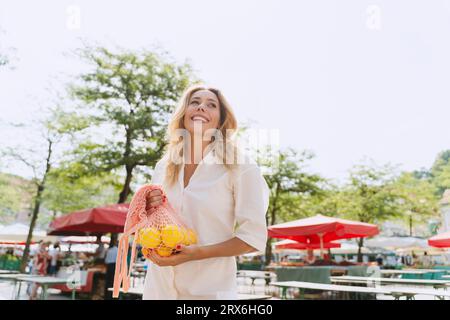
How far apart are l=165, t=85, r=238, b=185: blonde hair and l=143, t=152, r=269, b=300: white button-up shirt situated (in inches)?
2.8

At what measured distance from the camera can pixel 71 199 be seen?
17.6m

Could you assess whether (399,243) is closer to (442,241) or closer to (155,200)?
(442,241)

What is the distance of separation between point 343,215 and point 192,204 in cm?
1893

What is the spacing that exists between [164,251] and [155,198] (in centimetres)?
18

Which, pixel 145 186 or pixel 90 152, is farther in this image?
pixel 90 152

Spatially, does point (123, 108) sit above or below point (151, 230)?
above

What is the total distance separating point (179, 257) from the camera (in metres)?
1.03

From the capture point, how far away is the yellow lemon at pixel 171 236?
1.03 meters

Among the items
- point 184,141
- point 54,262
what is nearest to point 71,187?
point 54,262

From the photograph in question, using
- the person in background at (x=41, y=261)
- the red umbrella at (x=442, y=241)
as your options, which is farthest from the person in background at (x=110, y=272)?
the red umbrella at (x=442, y=241)

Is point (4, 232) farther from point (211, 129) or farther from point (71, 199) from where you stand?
point (211, 129)

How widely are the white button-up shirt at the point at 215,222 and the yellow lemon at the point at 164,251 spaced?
96mm

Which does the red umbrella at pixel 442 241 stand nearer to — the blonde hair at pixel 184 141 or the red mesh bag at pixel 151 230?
the blonde hair at pixel 184 141

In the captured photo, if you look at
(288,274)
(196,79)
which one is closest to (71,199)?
(196,79)
